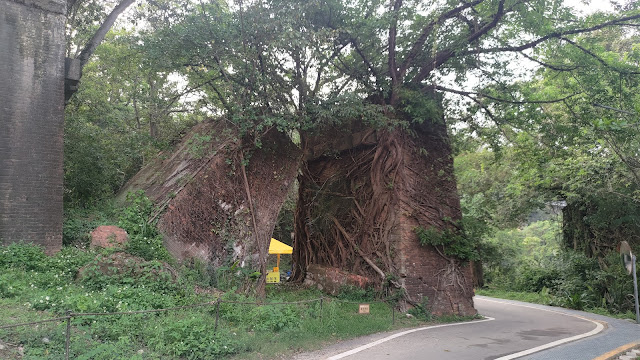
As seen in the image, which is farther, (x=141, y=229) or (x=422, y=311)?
(x=422, y=311)

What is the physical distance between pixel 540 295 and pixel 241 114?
17.5 metres

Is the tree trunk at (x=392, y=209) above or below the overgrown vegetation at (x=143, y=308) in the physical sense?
above

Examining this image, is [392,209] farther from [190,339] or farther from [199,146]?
[190,339]

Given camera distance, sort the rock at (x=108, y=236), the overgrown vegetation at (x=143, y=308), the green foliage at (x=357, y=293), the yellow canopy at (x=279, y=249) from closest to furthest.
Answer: the overgrown vegetation at (x=143, y=308) → the rock at (x=108, y=236) → the green foliage at (x=357, y=293) → the yellow canopy at (x=279, y=249)

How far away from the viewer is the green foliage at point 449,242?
13.0 metres

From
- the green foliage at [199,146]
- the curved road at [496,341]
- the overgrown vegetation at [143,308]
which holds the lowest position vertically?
the curved road at [496,341]

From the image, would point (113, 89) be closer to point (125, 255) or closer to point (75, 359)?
point (125, 255)

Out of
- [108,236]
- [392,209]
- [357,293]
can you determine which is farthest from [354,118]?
[108,236]

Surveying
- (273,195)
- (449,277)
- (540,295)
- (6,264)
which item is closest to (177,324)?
(6,264)

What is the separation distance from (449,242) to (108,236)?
30.2 feet

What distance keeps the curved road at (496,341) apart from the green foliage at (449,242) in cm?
196

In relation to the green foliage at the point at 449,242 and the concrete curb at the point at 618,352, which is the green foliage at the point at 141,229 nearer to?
the green foliage at the point at 449,242

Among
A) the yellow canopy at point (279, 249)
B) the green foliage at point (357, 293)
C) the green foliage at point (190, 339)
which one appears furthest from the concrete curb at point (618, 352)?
the yellow canopy at point (279, 249)

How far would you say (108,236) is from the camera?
956 centimetres
